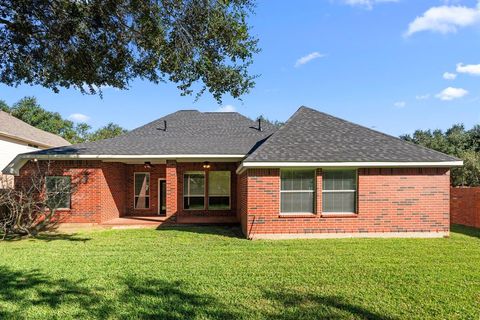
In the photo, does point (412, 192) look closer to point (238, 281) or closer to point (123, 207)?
point (238, 281)

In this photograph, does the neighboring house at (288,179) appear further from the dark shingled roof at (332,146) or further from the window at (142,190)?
the window at (142,190)

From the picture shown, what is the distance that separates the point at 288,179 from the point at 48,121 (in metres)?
43.3

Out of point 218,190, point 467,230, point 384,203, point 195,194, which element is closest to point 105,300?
point 384,203

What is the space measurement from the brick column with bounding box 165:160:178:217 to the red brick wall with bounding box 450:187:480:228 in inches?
485

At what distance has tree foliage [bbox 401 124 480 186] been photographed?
22.3 metres

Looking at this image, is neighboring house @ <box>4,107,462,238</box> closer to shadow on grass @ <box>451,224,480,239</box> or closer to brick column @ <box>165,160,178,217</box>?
brick column @ <box>165,160,178,217</box>

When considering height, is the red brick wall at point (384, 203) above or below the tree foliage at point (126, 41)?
below

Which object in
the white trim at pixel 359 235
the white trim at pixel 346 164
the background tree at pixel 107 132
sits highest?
the background tree at pixel 107 132

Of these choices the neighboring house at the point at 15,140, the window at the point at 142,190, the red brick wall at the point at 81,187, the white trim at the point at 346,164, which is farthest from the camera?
the neighboring house at the point at 15,140

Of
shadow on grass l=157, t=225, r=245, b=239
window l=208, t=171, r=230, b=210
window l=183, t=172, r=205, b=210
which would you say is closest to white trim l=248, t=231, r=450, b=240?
shadow on grass l=157, t=225, r=245, b=239

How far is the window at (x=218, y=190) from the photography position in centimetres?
1541

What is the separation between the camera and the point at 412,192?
10891 millimetres

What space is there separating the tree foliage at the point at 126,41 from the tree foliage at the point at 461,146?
67.6 ft

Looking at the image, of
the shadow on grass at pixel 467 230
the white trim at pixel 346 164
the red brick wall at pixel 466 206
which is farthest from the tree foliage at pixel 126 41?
the red brick wall at pixel 466 206
